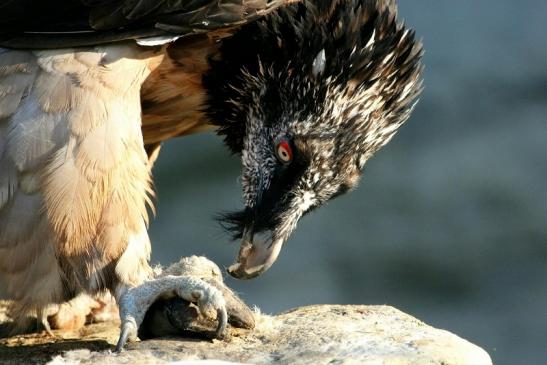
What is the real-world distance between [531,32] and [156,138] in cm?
503

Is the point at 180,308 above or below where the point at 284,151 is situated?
below

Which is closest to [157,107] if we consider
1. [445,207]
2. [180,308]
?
[180,308]

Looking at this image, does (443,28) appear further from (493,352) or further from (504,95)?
(493,352)

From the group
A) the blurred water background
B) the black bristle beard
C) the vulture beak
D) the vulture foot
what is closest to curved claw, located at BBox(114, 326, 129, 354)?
the vulture foot

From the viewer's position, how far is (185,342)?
5070 mm

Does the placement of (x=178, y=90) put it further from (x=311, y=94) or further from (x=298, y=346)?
(x=298, y=346)

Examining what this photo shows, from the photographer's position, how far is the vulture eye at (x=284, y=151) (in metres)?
5.77

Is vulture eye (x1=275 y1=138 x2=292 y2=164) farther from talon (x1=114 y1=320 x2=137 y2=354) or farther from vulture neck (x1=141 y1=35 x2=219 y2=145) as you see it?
talon (x1=114 y1=320 x2=137 y2=354)

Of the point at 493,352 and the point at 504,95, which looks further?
the point at 504,95

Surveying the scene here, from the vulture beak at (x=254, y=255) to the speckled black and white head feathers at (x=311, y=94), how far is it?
2.1 inches

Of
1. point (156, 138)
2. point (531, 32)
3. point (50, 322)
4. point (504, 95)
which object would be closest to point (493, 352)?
point (504, 95)

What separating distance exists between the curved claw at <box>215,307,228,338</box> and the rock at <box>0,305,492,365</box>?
44mm

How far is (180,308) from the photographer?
17.3 ft

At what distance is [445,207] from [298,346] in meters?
5.12
